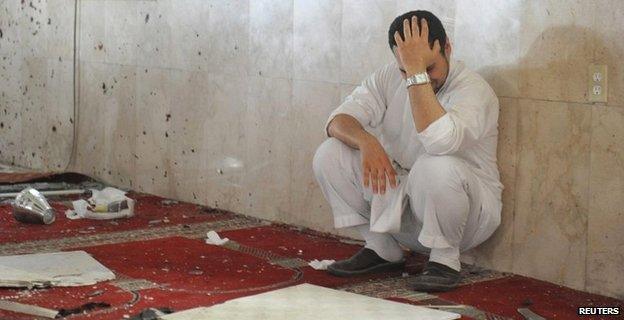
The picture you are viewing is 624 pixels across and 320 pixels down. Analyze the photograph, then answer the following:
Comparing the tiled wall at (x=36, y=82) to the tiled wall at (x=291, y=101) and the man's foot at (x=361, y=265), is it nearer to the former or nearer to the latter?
the tiled wall at (x=291, y=101)

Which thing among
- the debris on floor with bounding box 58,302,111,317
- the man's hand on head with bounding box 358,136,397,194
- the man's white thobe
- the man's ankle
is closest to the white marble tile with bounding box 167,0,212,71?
the man's white thobe

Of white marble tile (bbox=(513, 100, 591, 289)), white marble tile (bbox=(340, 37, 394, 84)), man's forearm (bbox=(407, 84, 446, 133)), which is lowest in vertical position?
white marble tile (bbox=(513, 100, 591, 289))

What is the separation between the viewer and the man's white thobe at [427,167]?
4020 mm

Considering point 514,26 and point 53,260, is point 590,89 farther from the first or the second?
point 53,260

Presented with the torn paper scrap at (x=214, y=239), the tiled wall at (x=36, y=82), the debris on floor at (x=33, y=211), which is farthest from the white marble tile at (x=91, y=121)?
the torn paper scrap at (x=214, y=239)

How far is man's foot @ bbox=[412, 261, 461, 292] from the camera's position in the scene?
4.06 m

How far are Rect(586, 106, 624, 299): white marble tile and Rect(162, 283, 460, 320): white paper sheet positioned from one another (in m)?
0.79

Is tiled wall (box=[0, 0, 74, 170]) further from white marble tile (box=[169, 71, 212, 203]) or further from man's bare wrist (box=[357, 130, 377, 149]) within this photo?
man's bare wrist (box=[357, 130, 377, 149])

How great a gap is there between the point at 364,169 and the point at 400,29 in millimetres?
546

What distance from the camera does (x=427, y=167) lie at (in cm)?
404

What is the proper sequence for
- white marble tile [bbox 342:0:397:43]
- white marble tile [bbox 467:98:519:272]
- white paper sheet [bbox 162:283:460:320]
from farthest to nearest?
white marble tile [bbox 342:0:397:43]
white marble tile [bbox 467:98:519:272]
white paper sheet [bbox 162:283:460:320]

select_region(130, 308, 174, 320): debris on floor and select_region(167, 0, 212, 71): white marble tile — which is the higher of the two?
select_region(167, 0, 212, 71): white marble tile

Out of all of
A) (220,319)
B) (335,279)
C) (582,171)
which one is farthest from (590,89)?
(220,319)

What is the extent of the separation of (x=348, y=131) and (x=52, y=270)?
126 cm
